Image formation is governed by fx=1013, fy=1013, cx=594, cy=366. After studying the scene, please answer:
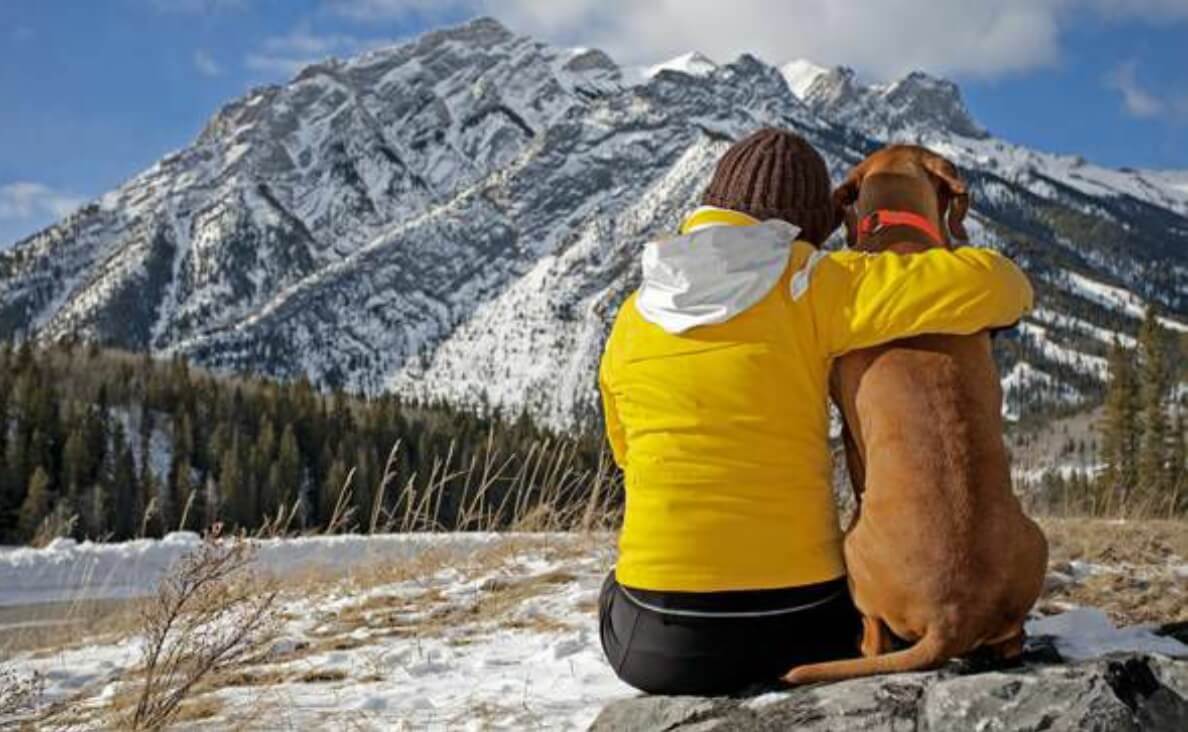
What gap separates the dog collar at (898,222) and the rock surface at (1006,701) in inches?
52.3

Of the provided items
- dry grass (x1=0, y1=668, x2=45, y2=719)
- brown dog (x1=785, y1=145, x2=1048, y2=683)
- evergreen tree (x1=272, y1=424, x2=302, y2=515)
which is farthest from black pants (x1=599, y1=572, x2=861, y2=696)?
evergreen tree (x1=272, y1=424, x2=302, y2=515)

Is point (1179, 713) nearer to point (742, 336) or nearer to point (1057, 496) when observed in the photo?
point (742, 336)

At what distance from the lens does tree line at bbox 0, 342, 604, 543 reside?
64438 mm

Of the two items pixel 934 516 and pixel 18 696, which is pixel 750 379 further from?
pixel 18 696

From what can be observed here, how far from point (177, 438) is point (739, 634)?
289 feet

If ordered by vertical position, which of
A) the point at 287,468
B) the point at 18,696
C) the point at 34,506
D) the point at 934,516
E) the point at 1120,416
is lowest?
the point at 18,696

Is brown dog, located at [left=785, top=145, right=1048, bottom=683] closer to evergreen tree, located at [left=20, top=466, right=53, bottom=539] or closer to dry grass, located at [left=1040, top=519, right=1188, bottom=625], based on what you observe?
dry grass, located at [left=1040, top=519, right=1188, bottom=625]

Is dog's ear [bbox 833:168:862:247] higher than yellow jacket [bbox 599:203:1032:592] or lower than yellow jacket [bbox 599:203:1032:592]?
higher

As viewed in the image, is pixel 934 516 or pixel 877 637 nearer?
pixel 934 516

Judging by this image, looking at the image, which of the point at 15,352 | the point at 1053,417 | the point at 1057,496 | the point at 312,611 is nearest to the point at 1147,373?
the point at 1057,496

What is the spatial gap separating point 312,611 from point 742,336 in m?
4.66

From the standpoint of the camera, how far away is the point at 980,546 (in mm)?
2797

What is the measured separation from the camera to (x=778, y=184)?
10.8 feet

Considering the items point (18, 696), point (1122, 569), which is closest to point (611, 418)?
point (18, 696)
